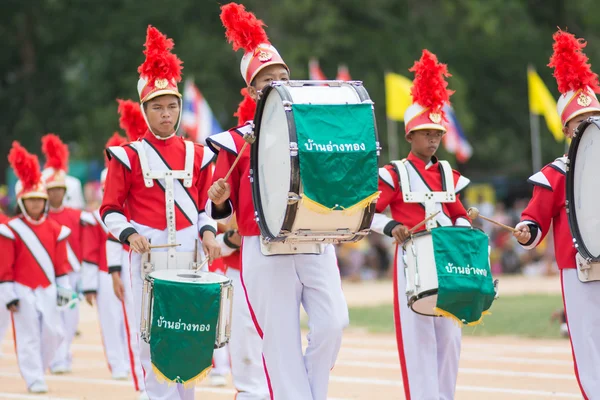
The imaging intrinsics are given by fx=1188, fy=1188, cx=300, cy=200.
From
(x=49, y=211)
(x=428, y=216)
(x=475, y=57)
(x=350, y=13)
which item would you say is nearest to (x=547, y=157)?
(x=475, y=57)

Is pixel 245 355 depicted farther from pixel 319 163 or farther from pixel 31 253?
pixel 31 253

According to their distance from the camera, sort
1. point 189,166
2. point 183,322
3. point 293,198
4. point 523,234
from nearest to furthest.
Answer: point 293,198 → point 183,322 → point 523,234 → point 189,166

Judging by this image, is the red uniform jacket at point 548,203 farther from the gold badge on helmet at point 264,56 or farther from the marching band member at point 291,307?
the gold badge on helmet at point 264,56

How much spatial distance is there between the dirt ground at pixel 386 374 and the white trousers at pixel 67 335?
223 millimetres

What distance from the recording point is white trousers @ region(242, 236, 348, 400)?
7191 millimetres

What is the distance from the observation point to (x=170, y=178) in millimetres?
8289

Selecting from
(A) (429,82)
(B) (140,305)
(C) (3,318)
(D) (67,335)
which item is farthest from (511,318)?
(B) (140,305)

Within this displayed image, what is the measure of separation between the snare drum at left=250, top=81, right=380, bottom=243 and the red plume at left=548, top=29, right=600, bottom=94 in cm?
203

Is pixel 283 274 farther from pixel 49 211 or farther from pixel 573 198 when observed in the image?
pixel 49 211

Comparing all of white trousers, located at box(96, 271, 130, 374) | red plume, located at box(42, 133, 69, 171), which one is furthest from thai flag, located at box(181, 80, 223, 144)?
white trousers, located at box(96, 271, 130, 374)

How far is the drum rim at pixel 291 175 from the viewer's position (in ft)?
21.8

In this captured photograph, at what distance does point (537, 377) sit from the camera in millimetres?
11648

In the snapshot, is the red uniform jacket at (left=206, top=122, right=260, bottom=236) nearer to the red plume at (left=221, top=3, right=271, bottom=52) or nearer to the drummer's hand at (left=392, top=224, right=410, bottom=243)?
the red plume at (left=221, top=3, right=271, bottom=52)

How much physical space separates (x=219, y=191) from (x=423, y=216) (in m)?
1.91
